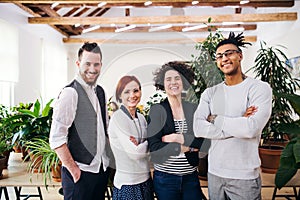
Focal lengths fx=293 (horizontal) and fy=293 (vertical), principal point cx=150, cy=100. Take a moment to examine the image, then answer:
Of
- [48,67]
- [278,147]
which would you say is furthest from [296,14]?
[48,67]

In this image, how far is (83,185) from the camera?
4.94 feet

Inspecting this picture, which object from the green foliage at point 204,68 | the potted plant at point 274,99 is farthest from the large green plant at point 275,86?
the green foliage at point 204,68

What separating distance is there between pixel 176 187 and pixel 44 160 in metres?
0.92

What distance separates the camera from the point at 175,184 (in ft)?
4.70

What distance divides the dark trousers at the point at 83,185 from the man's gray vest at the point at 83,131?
85 millimetres

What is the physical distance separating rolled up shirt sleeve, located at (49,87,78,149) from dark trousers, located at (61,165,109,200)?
19 cm

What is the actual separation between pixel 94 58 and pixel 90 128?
35 centimetres

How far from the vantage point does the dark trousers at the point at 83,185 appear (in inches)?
59.2

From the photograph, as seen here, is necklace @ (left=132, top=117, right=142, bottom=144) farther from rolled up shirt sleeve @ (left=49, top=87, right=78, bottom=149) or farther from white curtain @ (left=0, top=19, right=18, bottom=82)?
white curtain @ (left=0, top=19, right=18, bottom=82)

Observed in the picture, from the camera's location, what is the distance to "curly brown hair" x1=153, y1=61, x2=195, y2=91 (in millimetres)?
1467

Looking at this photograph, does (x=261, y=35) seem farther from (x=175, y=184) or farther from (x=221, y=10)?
(x=175, y=184)

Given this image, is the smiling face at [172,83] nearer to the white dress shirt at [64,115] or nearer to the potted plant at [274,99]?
the white dress shirt at [64,115]

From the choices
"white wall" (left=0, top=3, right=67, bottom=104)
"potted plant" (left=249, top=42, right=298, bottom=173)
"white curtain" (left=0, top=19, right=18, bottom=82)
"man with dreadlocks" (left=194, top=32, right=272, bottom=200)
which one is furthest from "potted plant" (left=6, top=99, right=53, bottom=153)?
"white wall" (left=0, top=3, right=67, bottom=104)


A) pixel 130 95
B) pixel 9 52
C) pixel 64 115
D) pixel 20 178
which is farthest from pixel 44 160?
pixel 9 52
